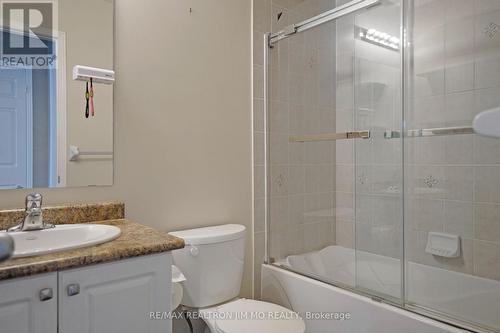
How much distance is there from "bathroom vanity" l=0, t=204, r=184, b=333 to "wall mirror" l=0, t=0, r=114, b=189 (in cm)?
48

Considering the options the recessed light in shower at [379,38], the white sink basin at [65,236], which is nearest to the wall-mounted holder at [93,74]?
the white sink basin at [65,236]

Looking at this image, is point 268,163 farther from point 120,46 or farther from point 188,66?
point 120,46

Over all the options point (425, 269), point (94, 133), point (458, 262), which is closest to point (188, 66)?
point (94, 133)

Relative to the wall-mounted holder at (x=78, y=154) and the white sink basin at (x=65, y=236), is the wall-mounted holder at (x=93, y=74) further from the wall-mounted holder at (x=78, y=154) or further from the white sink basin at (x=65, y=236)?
the white sink basin at (x=65, y=236)

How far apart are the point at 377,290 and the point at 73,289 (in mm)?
1323

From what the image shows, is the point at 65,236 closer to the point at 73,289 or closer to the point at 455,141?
the point at 73,289

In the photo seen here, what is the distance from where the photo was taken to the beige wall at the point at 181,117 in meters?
1.67

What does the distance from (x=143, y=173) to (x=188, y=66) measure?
0.63 m

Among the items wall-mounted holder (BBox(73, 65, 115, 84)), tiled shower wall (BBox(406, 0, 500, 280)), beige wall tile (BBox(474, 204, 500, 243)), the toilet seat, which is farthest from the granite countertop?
beige wall tile (BBox(474, 204, 500, 243))

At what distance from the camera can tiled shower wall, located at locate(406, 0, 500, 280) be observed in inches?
67.0

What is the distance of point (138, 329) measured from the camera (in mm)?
1174

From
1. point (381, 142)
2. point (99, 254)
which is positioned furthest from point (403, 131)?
point (99, 254)

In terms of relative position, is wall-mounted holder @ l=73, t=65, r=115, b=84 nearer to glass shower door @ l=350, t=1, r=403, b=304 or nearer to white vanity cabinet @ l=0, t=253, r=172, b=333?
white vanity cabinet @ l=0, t=253, r=172, b=333

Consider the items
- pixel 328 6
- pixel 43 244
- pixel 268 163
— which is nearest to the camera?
pixel 43 244
